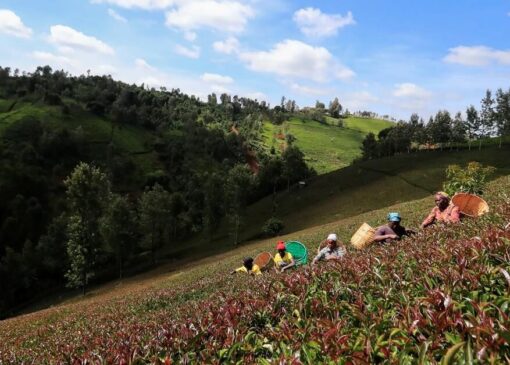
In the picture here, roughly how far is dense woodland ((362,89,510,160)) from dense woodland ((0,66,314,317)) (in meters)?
28.6

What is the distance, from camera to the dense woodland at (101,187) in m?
70.5

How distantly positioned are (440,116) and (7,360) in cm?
14147

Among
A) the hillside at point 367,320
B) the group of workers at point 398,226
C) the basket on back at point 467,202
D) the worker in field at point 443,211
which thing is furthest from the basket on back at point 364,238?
the hillside at point 367,320

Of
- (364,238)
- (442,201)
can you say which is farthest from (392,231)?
(442,201)

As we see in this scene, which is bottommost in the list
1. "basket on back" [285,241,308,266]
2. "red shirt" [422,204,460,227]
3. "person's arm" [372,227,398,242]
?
"basket on back" [285,241,308,266]

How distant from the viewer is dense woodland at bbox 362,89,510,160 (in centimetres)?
12850

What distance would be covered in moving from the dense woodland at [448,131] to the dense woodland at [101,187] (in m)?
28.6

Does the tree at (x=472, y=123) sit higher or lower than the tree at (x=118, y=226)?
higher

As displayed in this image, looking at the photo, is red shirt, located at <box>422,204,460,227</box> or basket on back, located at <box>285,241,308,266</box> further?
basket on back, located at <box>285,241,308,266</box>

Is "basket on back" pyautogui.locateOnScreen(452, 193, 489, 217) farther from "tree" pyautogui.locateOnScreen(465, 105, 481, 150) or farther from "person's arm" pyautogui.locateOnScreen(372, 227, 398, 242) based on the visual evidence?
"tree" pyautogui.locateOnScreen(465, 105, 481, 150)

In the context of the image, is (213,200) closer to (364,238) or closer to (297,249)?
(297,249)

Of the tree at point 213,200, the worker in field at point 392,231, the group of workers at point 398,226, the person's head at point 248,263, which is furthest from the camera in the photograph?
the tree at point 213,200

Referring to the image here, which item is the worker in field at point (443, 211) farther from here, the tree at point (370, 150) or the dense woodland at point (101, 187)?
the tree at point (370, 150)

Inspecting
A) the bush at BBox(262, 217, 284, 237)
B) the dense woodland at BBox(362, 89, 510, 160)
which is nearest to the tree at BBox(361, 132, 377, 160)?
the dense woodland at BBox(362, 89, 510, 160)
